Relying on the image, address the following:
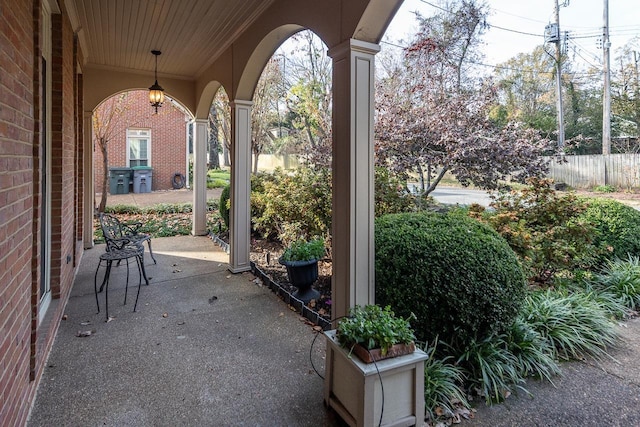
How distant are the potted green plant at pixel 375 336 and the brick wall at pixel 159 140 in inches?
514

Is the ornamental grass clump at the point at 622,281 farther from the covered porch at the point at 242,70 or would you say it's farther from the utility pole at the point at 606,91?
the utility pole at the point at 606,91

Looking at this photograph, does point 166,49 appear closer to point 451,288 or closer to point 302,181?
point 302,181

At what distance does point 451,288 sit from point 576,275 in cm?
253

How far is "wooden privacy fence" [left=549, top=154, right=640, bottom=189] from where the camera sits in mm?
9133

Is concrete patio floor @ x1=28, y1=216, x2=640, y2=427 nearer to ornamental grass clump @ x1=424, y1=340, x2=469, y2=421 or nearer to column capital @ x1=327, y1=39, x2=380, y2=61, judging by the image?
ornamental grass clump @ x1=424, y1=340, x2=469, y2=421

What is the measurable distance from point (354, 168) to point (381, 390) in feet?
4.29

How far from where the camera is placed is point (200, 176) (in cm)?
698

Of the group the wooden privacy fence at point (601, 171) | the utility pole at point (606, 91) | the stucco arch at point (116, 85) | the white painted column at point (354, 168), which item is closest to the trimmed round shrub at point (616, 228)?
the white painted column at point (354, 168)

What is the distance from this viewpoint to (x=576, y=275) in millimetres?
3959

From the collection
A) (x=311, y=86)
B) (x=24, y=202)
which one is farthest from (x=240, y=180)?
(x=311, y=86)

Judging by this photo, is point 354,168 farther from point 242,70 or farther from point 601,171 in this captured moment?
point 601,171

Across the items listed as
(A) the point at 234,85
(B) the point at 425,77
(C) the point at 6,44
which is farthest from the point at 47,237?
(B) the point at 425,77

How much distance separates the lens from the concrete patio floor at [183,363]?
209cm

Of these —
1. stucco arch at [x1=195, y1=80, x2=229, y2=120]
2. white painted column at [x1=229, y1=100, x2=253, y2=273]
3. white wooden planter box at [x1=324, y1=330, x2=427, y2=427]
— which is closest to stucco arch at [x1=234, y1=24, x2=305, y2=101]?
white painted column at [x1=229, y1=100, x2=253, y2=273]
